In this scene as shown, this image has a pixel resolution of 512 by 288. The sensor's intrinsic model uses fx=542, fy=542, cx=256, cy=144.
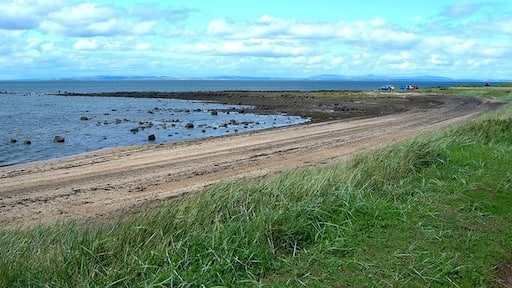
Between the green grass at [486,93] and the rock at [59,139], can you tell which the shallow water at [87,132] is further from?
the green grass at [486,93]

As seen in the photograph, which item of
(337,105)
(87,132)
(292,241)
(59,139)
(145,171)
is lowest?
(337,105)

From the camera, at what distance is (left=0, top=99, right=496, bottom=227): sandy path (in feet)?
38.6

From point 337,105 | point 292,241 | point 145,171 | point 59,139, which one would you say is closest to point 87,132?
point 59,139

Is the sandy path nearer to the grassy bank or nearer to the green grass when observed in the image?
the grassy bank

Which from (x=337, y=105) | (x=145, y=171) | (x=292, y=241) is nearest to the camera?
(x=292, y=241)

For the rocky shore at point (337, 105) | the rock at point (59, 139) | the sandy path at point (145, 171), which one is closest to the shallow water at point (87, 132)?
the rock at point (59, 139)

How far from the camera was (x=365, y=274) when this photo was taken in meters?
5.42

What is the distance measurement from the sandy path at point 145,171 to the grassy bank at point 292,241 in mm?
3790

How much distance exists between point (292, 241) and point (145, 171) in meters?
10.6

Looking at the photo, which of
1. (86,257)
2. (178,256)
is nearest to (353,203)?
(178,256)

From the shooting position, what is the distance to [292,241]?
6344 mm

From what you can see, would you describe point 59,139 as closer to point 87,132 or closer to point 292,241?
point 87,132

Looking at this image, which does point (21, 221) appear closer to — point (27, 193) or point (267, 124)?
point (27, 193)

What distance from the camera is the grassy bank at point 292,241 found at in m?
5.31
